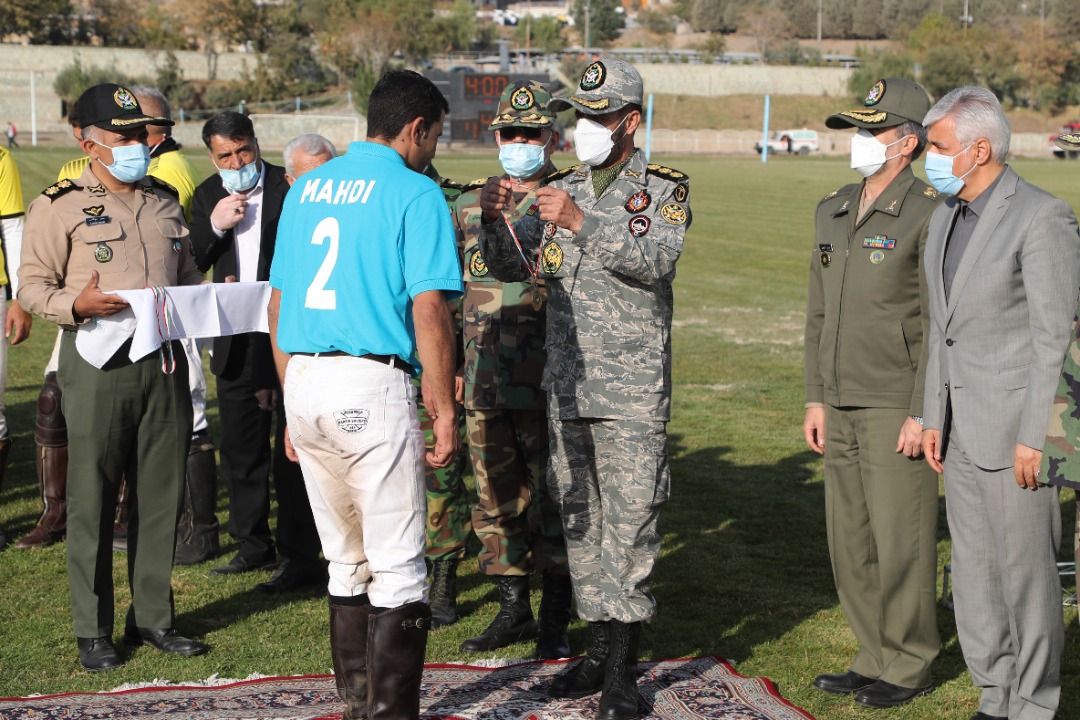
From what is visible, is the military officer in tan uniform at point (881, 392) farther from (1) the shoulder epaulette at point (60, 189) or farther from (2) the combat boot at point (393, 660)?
(1) the shoulder epaulette at point (60, 189)

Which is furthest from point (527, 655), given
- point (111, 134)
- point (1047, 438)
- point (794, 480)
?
point (794, 480)

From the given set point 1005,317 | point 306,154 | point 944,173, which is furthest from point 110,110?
point 1005,317

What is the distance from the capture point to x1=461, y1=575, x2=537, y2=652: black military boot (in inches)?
229

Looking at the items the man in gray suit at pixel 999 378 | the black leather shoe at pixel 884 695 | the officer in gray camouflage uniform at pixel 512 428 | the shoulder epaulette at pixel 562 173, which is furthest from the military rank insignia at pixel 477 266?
the black leather shoe at pixel 884 695

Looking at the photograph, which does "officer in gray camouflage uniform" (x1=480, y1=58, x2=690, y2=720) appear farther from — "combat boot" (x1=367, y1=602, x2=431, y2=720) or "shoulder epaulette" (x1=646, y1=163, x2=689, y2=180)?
"combat boot" (x1=367, y1=602, x2=431, y2=720)

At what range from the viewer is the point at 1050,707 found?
454 centimetres

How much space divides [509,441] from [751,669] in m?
1.51

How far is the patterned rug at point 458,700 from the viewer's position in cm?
483

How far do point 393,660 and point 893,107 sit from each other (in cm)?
291

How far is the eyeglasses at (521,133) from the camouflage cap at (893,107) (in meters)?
1.28

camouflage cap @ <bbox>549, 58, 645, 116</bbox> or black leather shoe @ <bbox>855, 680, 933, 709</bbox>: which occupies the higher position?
camouflage cap @ <bbox>549, 58, 645, 116</bbox>

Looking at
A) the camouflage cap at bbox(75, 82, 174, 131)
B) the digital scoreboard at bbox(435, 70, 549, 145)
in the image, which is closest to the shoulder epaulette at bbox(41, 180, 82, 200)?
the camouflage cap at bbox(75, 82, 174, 131)

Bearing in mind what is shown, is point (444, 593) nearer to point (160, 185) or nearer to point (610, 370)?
point (610, 370)

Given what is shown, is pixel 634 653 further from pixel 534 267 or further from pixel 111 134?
pixel 111 134
